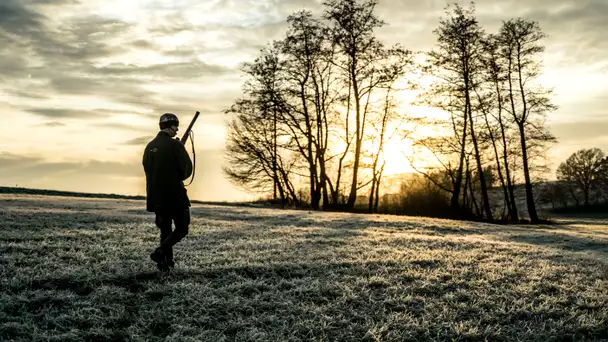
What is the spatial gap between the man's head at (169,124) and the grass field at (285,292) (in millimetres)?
2656

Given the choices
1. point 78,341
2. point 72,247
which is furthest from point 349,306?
point 72,247

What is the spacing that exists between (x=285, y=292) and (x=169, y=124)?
11.9 ft

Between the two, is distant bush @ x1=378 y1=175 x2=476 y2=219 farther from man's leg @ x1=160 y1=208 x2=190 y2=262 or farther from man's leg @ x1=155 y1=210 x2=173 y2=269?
man's leg @ x1=160 y1=208 x2=190 y2=262

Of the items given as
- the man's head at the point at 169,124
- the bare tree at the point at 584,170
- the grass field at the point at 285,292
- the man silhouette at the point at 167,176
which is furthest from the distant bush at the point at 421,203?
the bare tree at the point at 584,170

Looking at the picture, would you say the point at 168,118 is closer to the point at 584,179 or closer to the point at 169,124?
the point at 169,124

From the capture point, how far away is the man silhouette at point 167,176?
8.64m

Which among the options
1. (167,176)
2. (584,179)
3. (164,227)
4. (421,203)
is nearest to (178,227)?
(164,227)

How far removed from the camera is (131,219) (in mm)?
19797

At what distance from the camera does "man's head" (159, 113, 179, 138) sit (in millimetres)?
8805

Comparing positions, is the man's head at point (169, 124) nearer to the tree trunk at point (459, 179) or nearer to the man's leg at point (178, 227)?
the man's leg at point (178, 227)

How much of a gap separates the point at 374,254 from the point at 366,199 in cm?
3393

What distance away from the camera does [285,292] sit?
8.47 m

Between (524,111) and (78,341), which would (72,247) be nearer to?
(78,341)

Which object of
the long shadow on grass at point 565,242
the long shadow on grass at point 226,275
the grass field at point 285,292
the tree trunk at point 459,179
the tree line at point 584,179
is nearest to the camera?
the grass field at point 285,292
